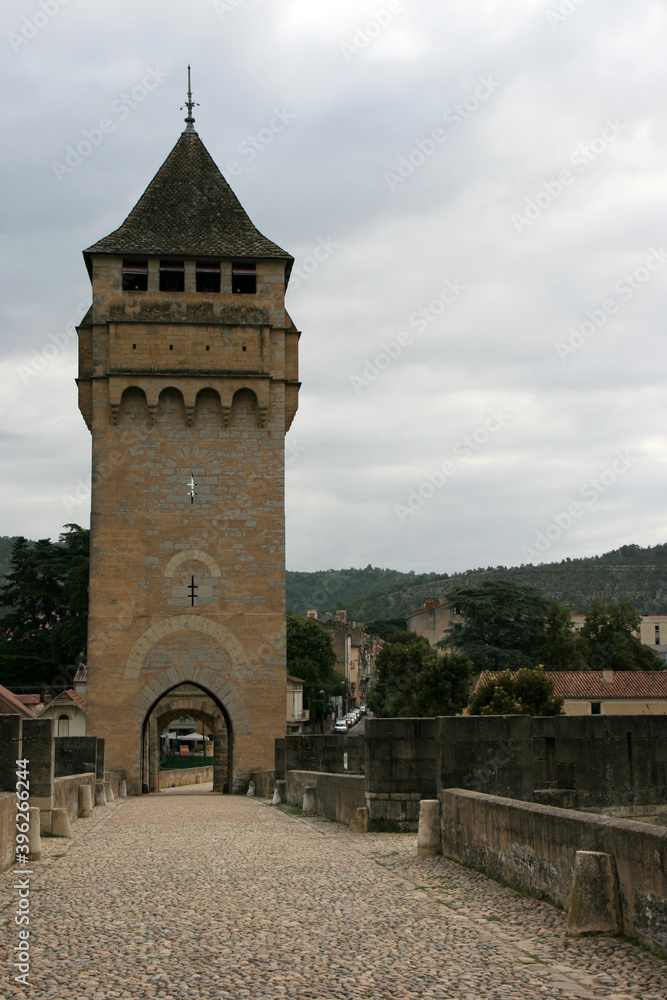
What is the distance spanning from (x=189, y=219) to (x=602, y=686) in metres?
30.7

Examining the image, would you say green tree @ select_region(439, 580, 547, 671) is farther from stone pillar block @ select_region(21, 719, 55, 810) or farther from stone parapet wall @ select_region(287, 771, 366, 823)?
stone pillar block @ select_region(21, 719, 55, 810)

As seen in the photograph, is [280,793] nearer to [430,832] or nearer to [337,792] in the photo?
[337,792]

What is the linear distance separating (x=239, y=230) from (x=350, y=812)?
1815 centimetres

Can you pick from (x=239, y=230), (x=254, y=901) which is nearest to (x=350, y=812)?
(x=254, y=901)

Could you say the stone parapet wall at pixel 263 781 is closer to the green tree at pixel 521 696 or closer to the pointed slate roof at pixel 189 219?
the pointed slate roof at pixel 189 219

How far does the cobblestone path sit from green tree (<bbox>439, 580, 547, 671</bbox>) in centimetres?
4409

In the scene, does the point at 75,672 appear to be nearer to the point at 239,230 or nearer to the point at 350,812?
the point at 239,230

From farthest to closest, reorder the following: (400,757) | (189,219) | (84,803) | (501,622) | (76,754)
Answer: (501,622), (189,219), (76,754), (84,803), (400,757)

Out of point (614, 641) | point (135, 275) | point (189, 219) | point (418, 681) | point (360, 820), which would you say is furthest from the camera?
point (614, 641)

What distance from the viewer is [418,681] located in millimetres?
46469

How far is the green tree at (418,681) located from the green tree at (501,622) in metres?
2.19

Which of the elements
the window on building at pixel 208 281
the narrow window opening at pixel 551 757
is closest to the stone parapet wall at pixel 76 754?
the narrow window opening at pixel 551 757

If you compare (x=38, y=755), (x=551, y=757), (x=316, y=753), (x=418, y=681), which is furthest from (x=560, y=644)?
(x=38, y=755)

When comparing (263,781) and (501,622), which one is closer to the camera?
(263,781)
